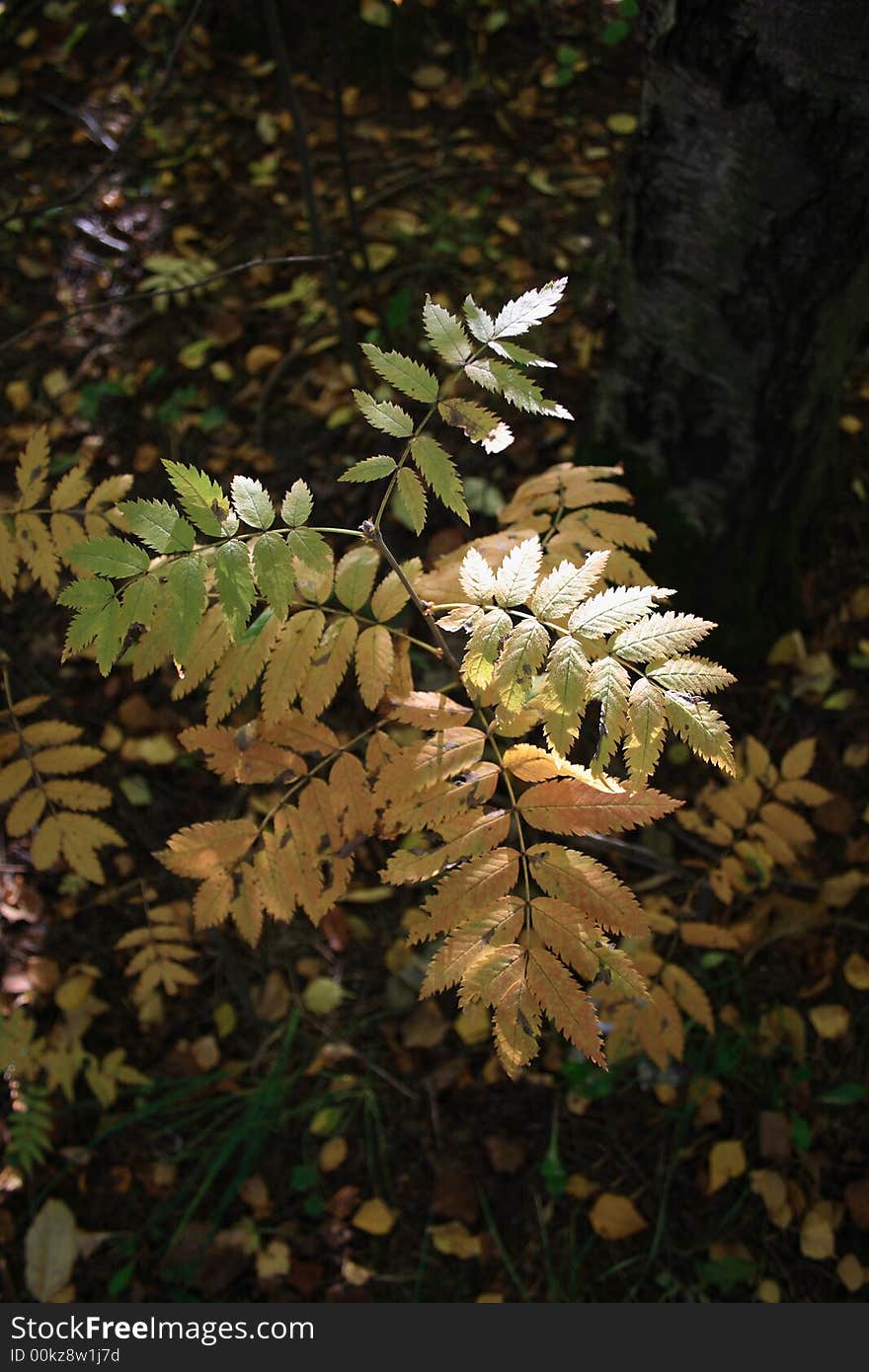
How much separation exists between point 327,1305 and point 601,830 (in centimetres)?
160

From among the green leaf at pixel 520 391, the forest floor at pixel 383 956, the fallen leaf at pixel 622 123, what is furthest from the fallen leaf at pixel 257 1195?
the fallen leaf at pixel 622 123

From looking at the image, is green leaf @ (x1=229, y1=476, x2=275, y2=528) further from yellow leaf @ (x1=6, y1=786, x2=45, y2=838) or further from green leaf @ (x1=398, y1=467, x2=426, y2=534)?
yellow leaf @ (x1=6, y1=786, x2=45, y2=838)

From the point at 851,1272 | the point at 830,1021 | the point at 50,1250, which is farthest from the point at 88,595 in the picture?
the point at 851,1272

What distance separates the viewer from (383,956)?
2635mm

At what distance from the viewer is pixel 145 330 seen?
3635 millimetres

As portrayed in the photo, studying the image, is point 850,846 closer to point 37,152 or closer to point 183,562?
point 183,562

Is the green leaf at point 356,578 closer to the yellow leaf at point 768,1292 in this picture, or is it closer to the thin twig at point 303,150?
the thin twig at point 303,150

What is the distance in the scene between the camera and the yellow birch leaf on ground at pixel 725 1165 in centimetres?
226

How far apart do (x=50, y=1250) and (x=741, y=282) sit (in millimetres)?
2778

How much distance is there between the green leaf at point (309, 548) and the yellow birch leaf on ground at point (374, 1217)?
176 centimetres

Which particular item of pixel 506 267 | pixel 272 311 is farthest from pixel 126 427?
pixel 506 267

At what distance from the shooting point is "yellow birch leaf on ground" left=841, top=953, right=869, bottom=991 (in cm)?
240

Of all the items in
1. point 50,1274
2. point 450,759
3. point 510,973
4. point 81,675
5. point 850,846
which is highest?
point 450,759

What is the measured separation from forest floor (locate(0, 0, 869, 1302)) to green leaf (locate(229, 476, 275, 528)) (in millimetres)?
901
